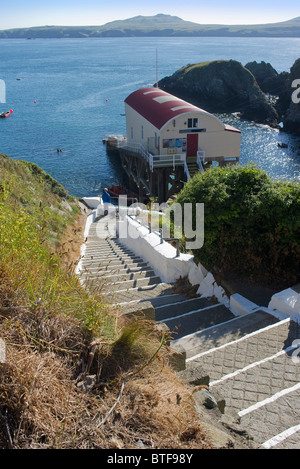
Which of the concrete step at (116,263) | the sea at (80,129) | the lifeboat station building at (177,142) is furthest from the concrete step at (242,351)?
the lifeboat station building at (177,142)

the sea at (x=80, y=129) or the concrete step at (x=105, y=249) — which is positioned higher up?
the sea at (x=80, y=129)

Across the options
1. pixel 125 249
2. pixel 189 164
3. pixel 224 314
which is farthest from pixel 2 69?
pixel 224 314

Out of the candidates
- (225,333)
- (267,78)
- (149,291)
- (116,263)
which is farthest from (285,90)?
(225,333)

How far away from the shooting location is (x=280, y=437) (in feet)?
11.9

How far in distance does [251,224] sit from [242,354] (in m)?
2.86

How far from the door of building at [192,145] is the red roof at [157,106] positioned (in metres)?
1.68

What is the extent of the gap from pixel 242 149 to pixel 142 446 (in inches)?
1630

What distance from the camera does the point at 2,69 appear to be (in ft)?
325

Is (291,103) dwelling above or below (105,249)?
above

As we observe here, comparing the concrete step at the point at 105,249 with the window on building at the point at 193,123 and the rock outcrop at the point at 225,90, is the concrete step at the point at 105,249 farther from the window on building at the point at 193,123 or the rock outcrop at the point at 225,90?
the rock outcrop at the point at 225,90

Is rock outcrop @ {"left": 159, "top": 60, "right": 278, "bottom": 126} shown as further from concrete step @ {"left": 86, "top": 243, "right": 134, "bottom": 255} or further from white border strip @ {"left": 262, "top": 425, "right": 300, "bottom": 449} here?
white border strip @ {"left": 262, "top": 425, "right": 300, "bottom": 449}

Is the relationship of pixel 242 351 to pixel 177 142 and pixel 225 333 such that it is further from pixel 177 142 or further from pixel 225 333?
pixel 177 142

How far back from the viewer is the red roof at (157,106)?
80.5ft

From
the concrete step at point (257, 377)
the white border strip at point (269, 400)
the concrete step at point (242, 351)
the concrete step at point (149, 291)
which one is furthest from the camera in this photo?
the concrete step at point (149, 291)
